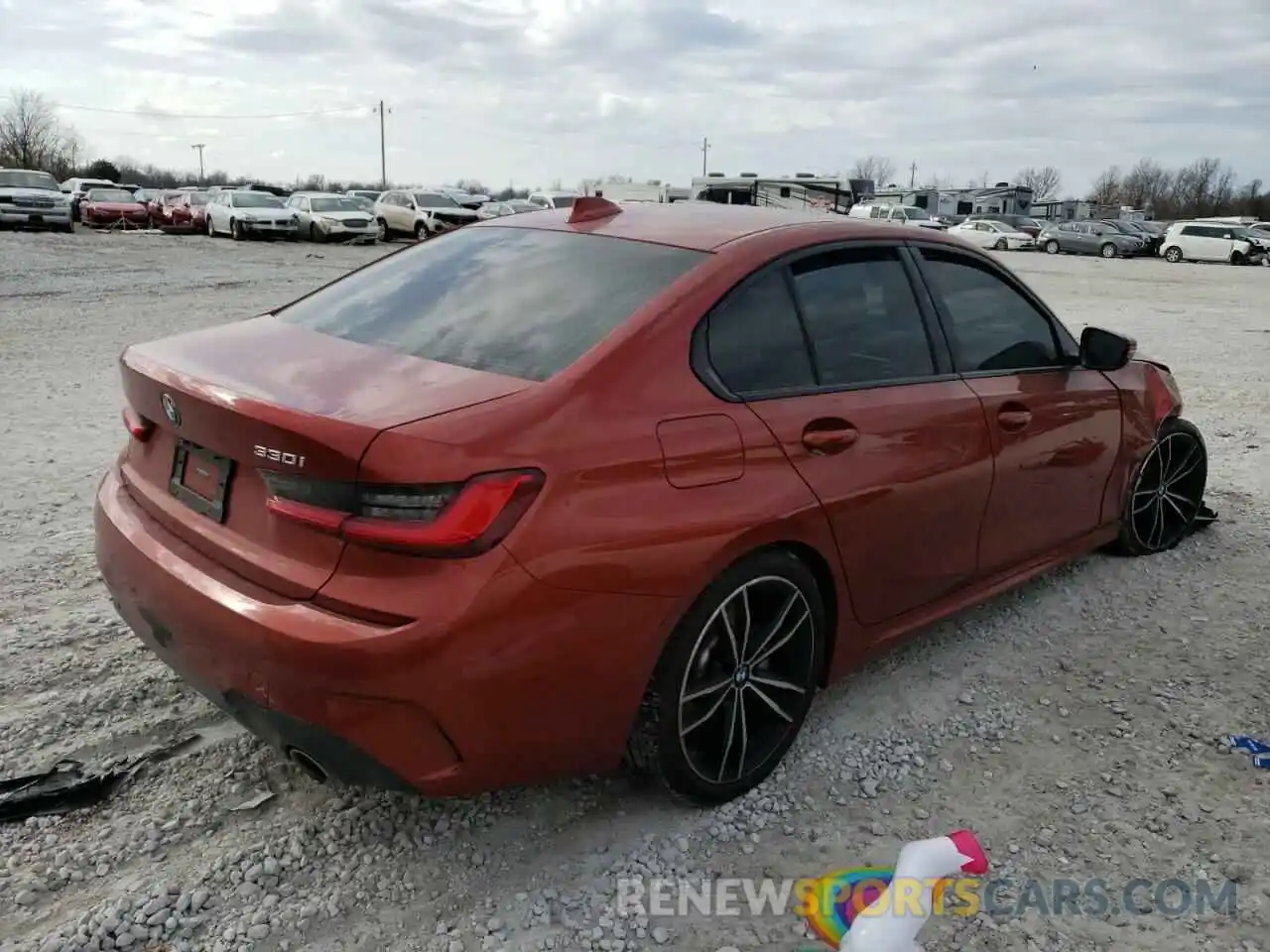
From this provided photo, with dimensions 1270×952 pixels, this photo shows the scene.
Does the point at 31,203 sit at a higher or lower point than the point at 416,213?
lower

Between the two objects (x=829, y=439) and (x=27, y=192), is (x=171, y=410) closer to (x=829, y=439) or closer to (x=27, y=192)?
(x=829, y=439)

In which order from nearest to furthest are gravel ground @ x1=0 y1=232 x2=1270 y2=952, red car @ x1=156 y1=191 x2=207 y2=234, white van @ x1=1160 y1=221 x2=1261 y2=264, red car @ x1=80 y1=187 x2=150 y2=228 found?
gravel ground @ x1=0 y1=232 x2=1270 y2=952 → red car @ x1=156 y1=191 x2=207 y2=234 → red car @ x1=80 y1=187 x2=150 y2=228 → white van @ x1=1160 y1=221 x2=1261 y2=264

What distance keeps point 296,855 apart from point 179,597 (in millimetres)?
737

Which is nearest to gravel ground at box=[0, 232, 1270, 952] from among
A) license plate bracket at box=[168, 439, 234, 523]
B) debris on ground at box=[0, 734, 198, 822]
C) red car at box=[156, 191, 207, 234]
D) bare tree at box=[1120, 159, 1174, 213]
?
debris on ground at box=[0, 734, 198, 822]

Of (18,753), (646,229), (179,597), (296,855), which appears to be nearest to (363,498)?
(179,597)

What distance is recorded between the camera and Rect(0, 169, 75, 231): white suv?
1049 inches

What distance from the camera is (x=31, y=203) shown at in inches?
1055

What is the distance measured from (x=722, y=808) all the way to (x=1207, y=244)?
129ft

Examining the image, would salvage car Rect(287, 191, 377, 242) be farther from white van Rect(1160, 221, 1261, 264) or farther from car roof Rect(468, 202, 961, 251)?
white van Rect(1160, 221, 1261, 264)

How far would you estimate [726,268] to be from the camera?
291 centimetres

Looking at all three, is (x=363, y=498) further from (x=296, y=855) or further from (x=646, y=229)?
(x=646, y=229)

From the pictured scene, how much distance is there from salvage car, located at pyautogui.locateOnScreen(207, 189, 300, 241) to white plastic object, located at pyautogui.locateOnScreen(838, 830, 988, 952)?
28698 mm

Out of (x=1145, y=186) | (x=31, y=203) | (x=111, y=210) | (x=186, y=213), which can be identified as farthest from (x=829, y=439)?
(x=1145, y=186)

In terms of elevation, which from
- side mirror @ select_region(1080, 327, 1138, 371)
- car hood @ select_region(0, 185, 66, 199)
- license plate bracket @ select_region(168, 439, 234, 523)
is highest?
car hood @ select_region(0, 185, 66, 199)
